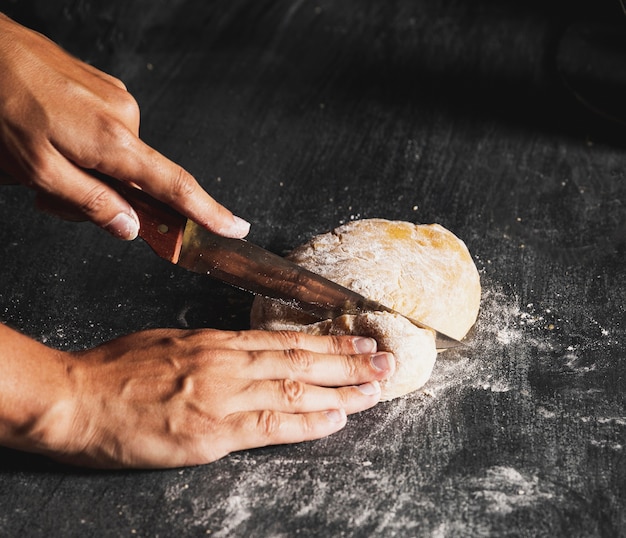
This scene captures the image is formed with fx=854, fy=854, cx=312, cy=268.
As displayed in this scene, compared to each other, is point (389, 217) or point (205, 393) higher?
point (205, 393)

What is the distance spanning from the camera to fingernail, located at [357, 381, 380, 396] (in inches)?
62.9

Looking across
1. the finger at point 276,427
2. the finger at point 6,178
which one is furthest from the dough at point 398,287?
the finger at point 6,178

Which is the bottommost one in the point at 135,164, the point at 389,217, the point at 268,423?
the point at 389,217

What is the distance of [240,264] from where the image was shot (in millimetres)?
1627

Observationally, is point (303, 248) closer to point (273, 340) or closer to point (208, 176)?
point (273, 340)

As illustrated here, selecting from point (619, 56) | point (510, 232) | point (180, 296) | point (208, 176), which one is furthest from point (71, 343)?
point (619, 56)

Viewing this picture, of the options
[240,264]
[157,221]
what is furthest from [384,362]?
[157,221]

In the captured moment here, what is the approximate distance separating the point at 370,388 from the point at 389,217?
2.18 feet

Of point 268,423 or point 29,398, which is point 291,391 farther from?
point 29,398

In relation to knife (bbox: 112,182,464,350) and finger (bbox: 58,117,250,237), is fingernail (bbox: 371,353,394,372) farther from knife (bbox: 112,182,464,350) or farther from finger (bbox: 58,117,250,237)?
finger (bbox: 58,117,250,237)

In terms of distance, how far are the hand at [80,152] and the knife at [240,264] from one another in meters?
0.03

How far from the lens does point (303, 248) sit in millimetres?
1837

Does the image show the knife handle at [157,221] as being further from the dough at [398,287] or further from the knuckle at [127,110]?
the dough at [398,287]

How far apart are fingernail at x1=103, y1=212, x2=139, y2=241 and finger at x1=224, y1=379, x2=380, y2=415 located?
1.14 ft
